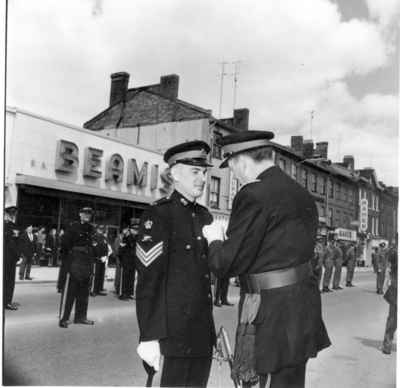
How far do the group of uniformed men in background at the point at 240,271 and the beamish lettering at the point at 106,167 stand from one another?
446 inches

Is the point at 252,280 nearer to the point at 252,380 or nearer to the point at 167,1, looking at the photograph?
the point at 252,380

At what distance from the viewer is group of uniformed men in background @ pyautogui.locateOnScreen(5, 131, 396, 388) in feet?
7.23

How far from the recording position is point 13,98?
11.4ft

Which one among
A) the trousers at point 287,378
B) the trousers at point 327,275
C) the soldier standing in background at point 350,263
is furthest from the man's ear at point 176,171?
the soldier standing in background at point 350,263

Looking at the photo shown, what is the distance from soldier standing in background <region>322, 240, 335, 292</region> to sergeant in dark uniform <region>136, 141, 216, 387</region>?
9719 millimetres

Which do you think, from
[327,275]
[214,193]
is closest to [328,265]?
[327,275]

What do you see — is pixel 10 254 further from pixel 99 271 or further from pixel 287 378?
pixel 287 378

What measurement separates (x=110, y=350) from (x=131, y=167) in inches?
494

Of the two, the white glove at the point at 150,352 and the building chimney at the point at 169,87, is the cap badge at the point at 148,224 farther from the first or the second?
the building chimney at the point at 169,87

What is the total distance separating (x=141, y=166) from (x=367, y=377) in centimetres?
1427

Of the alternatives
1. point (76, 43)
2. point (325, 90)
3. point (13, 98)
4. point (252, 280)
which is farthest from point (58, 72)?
point (252, 280)

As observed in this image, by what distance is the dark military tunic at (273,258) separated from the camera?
2.16m

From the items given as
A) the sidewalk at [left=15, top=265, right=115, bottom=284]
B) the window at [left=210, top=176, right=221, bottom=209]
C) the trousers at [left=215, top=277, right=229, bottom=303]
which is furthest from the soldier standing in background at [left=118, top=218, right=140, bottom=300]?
the window at [left=210, top=176, right=221, bottom=209]

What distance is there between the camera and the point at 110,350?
4742 millimetres
